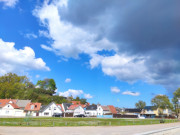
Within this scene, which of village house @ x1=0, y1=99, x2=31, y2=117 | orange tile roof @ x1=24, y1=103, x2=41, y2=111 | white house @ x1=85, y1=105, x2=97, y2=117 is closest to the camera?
village house @ x1=0, y1=99, x2=31, y2=117

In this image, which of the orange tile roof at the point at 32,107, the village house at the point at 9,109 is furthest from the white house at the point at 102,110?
the village house at the point at 9,109

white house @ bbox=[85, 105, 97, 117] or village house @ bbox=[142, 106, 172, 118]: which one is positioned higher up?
white house @ bbox=[85, 105, 97, 117]

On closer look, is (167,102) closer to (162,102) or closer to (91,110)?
(162,102)

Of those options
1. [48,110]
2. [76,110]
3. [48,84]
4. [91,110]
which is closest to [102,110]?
[91,110]

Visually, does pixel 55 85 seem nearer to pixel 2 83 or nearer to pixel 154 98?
pixel 2 83

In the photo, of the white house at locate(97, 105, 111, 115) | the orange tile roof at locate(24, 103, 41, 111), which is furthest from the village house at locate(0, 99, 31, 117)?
the white house at locate(97, 105, 111, 115)

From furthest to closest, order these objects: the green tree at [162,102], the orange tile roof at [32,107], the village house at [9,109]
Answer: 1. the green tree at [162,102]
2. the orange tile roof at [32,107]
3. the village house at [9,109]

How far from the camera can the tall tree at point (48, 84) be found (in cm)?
11181

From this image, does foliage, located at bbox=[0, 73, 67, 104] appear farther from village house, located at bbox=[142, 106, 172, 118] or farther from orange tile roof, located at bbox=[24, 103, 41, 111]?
village house, located at bbox=[142, 106, 172, 118]

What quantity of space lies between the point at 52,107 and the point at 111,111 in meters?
35.2

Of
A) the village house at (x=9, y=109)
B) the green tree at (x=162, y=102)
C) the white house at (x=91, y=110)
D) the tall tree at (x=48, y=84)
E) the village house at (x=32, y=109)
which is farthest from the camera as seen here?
the tall tree at (x=48, y=84)

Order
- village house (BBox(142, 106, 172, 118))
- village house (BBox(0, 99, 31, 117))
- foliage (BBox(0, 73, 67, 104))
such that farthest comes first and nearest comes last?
village house (BBox(142, 106, 172, 118)) → foliage (BBox(0, 73, 67, 104)) → village house (BBox(0, 99, 31, 117))

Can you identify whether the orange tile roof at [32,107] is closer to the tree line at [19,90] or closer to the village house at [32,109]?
the village house at [32,109]

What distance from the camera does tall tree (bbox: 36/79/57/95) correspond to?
367 ft
